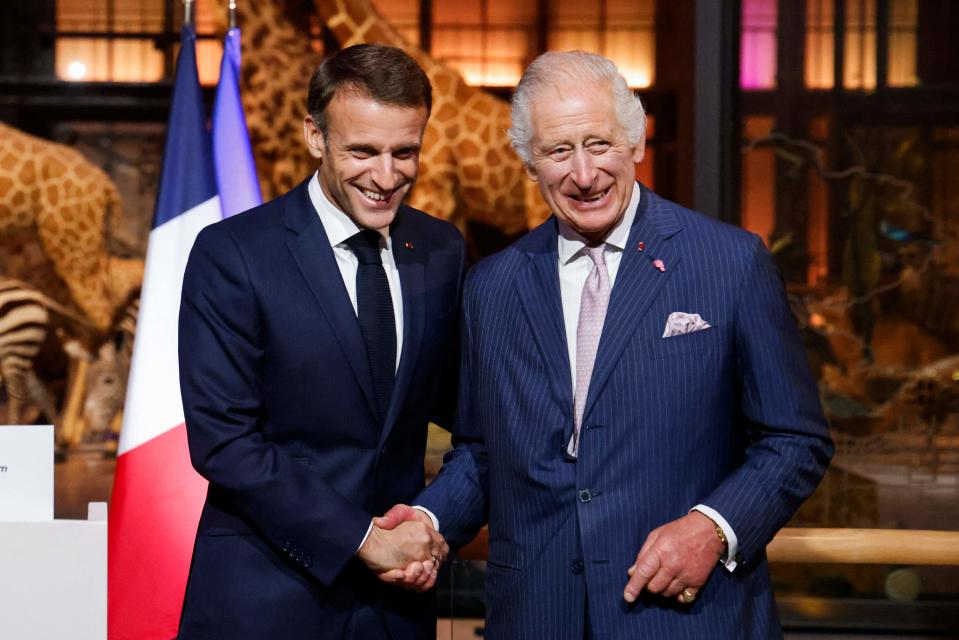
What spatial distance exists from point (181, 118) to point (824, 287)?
6.85 feet

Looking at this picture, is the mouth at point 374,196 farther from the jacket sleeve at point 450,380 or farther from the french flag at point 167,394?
the french flag at point 167,394

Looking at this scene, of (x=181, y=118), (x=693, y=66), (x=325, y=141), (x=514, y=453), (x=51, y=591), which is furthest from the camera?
(x=693, y=66)

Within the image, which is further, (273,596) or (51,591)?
(273,596)

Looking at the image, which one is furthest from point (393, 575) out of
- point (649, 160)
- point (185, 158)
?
point (649, 160)

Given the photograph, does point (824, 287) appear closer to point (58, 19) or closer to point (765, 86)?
point (765, 86)

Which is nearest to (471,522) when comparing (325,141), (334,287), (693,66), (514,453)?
(514,453)

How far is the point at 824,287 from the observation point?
13.2 ft

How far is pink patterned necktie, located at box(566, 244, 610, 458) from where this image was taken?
1.85 m

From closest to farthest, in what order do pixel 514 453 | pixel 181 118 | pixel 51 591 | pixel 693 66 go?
1. pixel 51 591
2. pixel 514 453
3. pixel 181 118
4. pixel 693 66

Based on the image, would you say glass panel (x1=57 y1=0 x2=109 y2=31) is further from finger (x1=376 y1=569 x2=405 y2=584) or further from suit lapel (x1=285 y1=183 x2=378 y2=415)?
finger (x1=376 y1=569 x2=405 y2=584)

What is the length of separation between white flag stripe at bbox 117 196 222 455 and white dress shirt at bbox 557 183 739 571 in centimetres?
134

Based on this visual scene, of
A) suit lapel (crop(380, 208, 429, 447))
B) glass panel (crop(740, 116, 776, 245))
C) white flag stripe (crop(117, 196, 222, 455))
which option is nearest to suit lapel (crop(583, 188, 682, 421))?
suit lapel (crop(380, 208, 429, 447))

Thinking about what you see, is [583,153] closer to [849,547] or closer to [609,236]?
[609,236]

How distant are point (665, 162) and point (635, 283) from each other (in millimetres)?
2125
